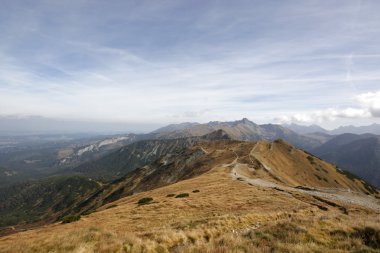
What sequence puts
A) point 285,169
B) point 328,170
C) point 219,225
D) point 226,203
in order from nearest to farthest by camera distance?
point 219,225, point 226,203, point 285,169, point 328,170

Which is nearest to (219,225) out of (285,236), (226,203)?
(285,236)

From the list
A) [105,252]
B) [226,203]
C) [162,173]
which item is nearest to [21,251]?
[105,252]

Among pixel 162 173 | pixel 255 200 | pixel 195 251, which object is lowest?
pixel 162 173

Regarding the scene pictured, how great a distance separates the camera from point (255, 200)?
31.7 metres

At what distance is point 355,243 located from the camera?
37.7ft

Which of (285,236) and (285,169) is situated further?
(285,169)

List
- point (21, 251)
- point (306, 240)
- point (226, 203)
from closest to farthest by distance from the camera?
point (306, 240) → point (21, 251) → point (226, 203)

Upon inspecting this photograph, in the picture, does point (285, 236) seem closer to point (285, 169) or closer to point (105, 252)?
point (105, 252)

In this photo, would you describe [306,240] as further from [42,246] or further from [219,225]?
[42,246]

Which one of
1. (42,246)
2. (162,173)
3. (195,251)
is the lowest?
(162,173)

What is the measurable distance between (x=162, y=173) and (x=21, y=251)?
3565 inches

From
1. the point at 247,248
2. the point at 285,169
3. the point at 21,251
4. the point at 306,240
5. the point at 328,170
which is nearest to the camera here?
the point at 247,248

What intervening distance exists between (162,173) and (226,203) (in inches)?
2996

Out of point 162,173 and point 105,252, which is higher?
point 105,252
